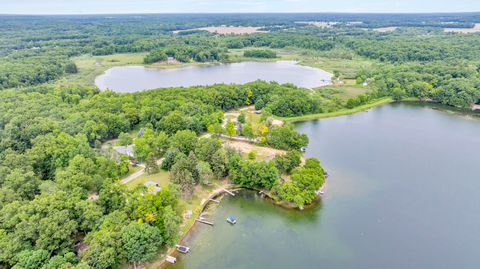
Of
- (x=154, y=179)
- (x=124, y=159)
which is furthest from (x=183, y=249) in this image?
(x=124, y=159)

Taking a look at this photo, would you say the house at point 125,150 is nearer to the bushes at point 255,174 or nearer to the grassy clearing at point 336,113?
the bushes at point 255,174

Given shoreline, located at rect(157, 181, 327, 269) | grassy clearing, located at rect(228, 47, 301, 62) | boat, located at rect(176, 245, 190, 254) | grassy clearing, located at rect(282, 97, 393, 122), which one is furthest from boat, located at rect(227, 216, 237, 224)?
grassy clearing, located at rect(228, 47, 301, 62)

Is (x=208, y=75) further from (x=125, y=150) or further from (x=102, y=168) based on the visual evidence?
(x=102, y=168)

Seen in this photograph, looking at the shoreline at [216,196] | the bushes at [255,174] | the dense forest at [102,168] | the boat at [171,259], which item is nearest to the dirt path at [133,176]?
the dense forest at [102,168]

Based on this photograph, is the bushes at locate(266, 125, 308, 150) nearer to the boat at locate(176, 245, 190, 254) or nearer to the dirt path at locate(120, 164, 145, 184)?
the dirt path at locate(120, 164, 145, 184)

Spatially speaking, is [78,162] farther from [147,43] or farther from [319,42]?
[319,42]

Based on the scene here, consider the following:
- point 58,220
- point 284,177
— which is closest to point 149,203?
point 58,220
